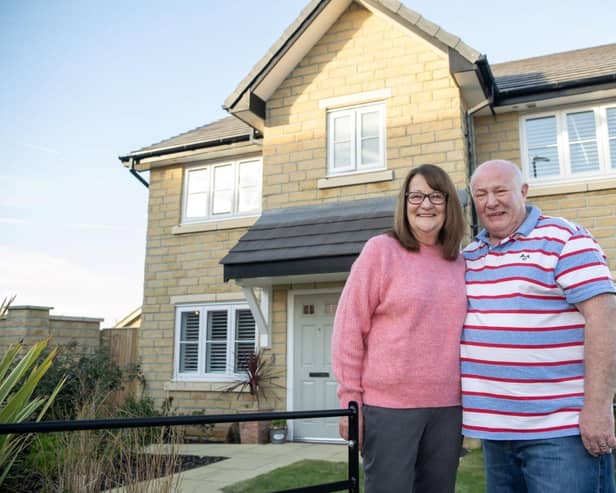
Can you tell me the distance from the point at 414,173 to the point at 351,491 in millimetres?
1381

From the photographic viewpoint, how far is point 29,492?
16.8ft

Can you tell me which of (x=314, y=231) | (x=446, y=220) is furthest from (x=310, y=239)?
(x=446, y=220)

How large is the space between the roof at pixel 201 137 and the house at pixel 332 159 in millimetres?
94

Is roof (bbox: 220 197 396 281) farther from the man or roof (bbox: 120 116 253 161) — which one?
the man

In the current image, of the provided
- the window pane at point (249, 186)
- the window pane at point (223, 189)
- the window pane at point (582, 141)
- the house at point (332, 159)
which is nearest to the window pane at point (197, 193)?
the window pane at point (223, 189)

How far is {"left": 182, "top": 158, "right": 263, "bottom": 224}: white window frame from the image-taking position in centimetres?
1019

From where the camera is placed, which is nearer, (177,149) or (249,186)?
(249,186)

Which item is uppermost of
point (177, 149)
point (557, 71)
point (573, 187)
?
point (557, 71)

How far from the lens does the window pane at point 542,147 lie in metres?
8.54

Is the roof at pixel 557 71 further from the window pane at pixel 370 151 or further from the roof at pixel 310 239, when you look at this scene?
the roof at pixel 310 239

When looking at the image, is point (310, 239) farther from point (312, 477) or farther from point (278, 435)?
point (312, 477)

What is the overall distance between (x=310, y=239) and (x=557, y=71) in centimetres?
523

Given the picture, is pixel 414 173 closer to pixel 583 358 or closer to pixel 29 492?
pixel 583 358

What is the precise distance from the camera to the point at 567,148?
8453 millimetres
